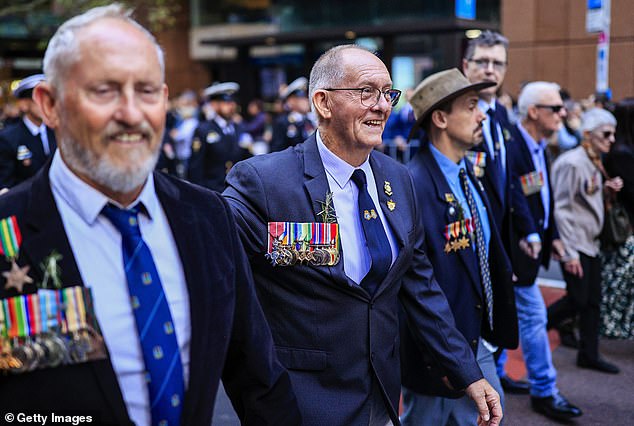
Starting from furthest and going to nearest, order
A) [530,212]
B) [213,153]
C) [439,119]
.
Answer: [213,153], [530,212], [439,119]

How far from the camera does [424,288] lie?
11.2 feet

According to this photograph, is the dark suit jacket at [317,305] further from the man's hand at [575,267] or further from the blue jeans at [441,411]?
the man's hand at [575,267]

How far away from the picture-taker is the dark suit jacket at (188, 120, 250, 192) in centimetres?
1091

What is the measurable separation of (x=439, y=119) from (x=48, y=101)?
2542mm

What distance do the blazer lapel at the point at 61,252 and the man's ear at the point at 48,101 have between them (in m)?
0.24

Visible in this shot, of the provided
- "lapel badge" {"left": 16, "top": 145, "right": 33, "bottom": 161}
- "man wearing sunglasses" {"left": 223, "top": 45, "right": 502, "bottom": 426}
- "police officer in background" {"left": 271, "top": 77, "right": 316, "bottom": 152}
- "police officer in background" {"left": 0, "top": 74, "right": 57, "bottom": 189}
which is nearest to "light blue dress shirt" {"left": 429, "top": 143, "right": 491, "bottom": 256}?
"man wearing sunglasses" {"left": 223, "top": 45, "right": 502, "bottom": 426}

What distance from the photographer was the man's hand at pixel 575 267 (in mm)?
6086

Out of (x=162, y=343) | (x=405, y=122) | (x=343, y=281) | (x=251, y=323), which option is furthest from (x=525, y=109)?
(x=405, y=122)

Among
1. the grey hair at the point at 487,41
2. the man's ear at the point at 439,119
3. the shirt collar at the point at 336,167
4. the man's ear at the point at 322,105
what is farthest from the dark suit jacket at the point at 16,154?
the shirt collar at the point at 336,167

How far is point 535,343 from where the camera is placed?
211 inches

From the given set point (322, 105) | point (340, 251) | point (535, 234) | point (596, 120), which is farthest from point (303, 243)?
point (596, 120)

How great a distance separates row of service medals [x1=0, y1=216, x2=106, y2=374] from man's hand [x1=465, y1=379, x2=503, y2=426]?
1882 millimetres

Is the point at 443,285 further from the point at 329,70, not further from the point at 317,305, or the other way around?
the point at 329,70

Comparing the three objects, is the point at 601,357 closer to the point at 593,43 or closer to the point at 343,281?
the point at 343,281
